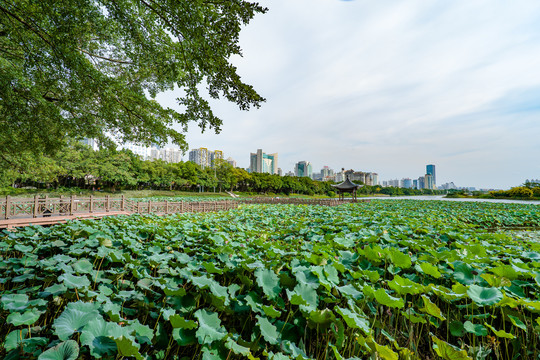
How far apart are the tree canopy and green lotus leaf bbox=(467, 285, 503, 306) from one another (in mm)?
4397

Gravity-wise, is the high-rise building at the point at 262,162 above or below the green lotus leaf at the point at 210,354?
above

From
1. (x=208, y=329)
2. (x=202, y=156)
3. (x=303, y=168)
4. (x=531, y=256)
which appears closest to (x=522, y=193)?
(x=531, y=256)

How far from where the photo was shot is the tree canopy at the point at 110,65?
423 cm

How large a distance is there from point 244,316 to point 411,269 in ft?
6.71

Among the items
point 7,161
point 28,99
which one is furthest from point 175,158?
point 28,99

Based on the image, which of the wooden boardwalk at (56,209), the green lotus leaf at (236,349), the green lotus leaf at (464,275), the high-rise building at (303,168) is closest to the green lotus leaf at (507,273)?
the green lotus leaf at (464,275)

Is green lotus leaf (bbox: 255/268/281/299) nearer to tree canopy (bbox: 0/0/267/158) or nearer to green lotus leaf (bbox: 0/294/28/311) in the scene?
green lotus leaf (bbox: 0/294/28/311)

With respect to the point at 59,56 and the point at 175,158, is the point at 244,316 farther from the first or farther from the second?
the point at 175,158

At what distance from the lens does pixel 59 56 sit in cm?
497

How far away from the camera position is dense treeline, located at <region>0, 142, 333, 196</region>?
74.2 feet

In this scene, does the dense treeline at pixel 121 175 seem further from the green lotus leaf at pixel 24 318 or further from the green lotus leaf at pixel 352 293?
the green lotus leaf at pixel 352 293

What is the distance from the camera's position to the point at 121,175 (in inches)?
1358

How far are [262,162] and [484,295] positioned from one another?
10239cm

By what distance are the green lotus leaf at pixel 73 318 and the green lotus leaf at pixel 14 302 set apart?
588mm
